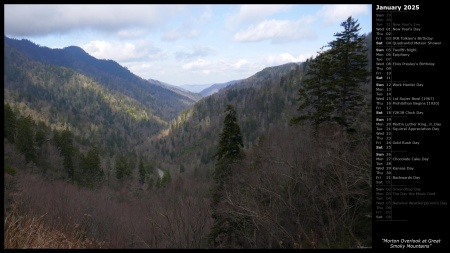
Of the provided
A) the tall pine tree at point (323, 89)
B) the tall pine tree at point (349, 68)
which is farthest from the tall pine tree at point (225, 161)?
the tall pine tree at point (349, 68)

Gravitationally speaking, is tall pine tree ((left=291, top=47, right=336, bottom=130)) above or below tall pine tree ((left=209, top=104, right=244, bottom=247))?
above

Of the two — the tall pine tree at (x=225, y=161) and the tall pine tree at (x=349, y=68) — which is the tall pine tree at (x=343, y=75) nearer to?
the tall pine tree at (x=349, y=68)

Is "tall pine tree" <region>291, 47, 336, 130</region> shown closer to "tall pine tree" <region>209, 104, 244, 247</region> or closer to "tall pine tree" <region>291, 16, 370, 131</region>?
"tall pine tree" <region>291, 16, 370, 131</region>

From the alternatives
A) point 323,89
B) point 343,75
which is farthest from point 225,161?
point 343,75

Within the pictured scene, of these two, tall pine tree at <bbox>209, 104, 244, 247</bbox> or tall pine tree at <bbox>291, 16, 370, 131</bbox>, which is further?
tall pine tree at <bbox>209, 104, 244, 247</bbox>

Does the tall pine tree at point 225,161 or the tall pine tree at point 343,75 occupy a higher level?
the tall pine tree at point 343,75

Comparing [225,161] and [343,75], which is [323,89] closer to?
[343,75]

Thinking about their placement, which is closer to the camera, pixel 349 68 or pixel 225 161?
pixel 349 68

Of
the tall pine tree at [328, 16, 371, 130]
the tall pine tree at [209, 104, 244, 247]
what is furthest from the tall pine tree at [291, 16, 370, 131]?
the tall pine tree at [209, 104, 244, 247]

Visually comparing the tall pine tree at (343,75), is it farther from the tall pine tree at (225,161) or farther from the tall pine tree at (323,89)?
the tall pine tree at (225,161)

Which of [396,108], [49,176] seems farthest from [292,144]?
[49,176]

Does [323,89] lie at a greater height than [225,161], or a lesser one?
greater

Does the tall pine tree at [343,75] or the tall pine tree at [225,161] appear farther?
the tall pine tree at [225,161]

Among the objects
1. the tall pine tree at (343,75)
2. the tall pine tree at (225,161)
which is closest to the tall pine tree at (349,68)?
the tall pine tree at (343,75)
